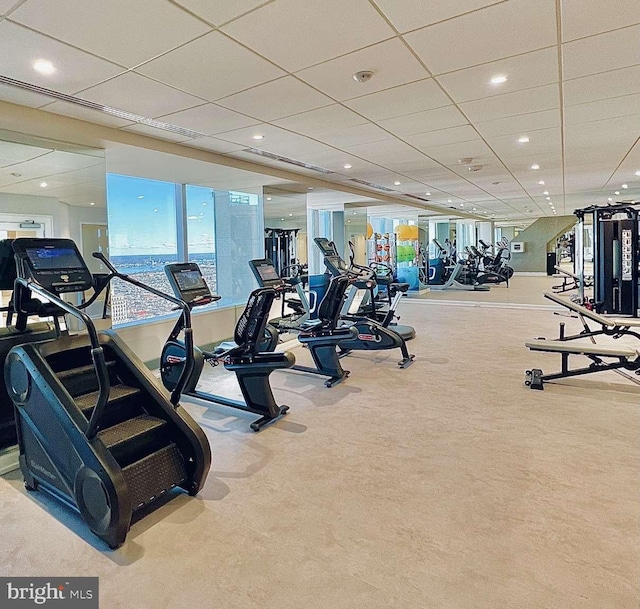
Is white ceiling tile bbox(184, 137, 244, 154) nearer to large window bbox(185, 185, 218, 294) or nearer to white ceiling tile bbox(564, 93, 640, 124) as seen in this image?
large window bbox(185, 185, 218, 294)

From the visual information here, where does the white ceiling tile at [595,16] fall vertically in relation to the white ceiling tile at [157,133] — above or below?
below

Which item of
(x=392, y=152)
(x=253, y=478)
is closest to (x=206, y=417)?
(x=253, y=478)

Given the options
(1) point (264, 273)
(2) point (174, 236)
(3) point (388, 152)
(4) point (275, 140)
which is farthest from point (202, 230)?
(3) point (388, 152)

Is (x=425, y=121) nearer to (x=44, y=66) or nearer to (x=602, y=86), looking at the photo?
(x=602, y=86)

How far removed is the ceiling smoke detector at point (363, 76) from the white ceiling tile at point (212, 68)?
0.50 m

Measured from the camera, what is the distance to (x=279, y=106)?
3586 millimetres

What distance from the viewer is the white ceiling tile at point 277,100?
315cm

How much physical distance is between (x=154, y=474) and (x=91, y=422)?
514 mm

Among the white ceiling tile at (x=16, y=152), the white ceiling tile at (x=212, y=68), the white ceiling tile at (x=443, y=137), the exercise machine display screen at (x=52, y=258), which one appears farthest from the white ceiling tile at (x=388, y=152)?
the exercise machine display screen at (x=52, y=258)

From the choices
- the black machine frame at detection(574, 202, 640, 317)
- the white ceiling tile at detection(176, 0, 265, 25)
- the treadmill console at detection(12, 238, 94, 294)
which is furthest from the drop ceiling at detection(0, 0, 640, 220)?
the black machine frame at detection(574, 202, 640, 317)

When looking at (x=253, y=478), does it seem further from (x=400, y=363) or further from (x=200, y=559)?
(x=400, y=363)

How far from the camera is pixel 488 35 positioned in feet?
8.05

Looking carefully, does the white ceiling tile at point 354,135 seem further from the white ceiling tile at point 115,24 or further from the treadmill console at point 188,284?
the white ceiling tile at point 115,24

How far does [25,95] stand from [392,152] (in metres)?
3.78
